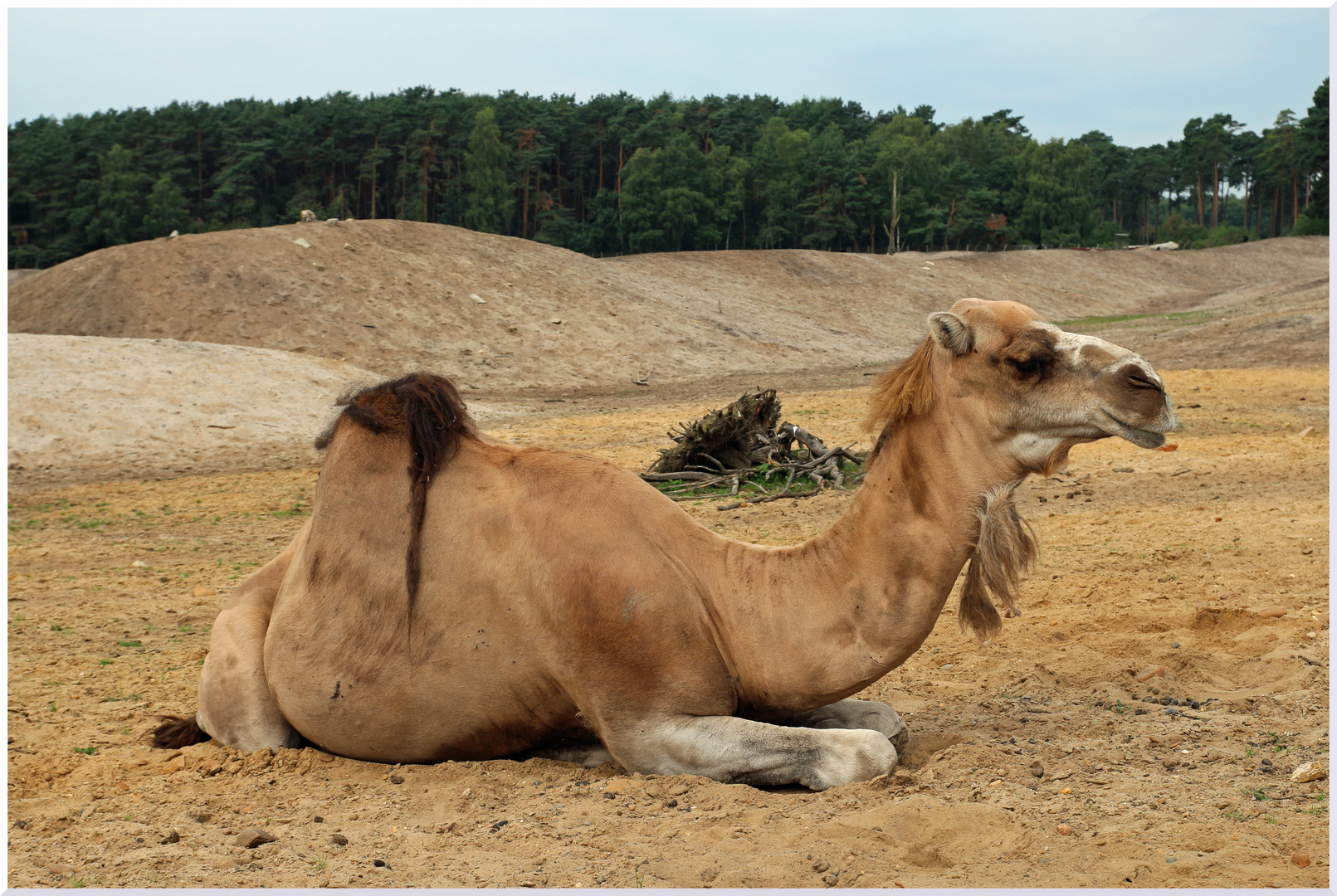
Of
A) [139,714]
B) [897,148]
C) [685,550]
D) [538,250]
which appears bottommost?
[139,714]

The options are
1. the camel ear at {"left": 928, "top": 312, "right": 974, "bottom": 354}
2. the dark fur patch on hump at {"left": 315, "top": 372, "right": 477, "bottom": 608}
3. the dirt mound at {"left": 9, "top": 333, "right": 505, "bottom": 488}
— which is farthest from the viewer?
the dirt mound at {"left": 9, "top": 333, "right": 505, "bottom": 488}

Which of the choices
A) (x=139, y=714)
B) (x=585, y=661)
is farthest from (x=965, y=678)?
(x=139, y=714)

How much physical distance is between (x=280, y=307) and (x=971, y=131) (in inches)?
3171

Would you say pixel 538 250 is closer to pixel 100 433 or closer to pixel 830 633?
pixel 100 433

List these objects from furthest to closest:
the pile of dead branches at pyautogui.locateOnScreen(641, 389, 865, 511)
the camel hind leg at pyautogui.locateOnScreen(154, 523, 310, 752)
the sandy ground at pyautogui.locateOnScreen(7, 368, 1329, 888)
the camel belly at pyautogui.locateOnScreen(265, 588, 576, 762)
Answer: the pile of dead branches at pyautogui.locateOnScreen(641, 389, 865, 511), the camel hind leg at pyautogui.locateOnScreen(154, 523, 310, 752), the camel belly at pyautogui.locateOnScreen(265, 588, 576, 762), the sandy ground at pyautogui.locateOnScreen(7, 368, 1329, 888)

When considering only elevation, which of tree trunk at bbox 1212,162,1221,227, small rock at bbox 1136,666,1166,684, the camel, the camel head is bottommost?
small rock at bbox 1136,666,1166,684

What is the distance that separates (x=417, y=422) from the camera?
4.27 metres

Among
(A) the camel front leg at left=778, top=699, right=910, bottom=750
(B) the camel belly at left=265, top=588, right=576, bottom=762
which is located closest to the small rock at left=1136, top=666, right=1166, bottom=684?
(A) the camel front leg at left=778, top=699, right=910, bottom=750

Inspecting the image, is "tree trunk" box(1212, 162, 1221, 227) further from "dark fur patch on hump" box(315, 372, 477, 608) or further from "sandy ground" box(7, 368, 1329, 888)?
"dark fur patch on hump" box(315, 372, 477, 608)

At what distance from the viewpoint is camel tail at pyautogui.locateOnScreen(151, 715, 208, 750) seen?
462 centimetres

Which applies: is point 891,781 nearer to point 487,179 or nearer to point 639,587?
point 639,587

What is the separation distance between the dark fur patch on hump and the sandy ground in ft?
3.29

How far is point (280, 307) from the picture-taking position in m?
27.9

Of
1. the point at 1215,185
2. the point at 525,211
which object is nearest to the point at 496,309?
the point at 525,211
